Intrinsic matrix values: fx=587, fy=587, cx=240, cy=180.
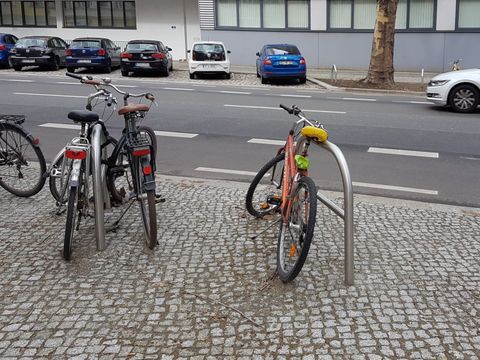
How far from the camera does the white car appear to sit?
554 inches

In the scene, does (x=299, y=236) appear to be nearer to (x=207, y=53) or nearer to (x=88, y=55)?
(x=207, y=53)

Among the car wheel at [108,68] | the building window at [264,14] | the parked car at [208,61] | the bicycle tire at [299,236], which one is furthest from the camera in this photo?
the building window at [264,14]

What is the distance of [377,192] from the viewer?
7.31 metres

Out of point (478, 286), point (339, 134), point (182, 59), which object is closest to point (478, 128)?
point (339, 134)

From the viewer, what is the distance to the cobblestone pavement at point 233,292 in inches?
141

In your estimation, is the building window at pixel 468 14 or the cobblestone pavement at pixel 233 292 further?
the building window at pixel 468 14

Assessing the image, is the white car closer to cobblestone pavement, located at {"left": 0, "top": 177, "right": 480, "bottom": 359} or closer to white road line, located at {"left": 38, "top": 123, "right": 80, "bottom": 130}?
white road line, located at {"left": 38, "top": 123, "right": 80, "bottom": 130}

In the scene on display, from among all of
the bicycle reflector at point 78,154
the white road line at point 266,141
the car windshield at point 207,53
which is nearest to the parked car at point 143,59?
the car windshield at point 207,53

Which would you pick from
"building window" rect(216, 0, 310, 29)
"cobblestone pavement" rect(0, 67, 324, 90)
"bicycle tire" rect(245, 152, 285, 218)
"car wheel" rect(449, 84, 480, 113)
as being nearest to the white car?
"car wheel" rect(449, 84, 480, 113)

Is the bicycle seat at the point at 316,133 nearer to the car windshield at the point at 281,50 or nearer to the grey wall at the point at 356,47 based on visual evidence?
the car windshield at the point at 281,50

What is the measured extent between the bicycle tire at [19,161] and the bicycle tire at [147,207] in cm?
190

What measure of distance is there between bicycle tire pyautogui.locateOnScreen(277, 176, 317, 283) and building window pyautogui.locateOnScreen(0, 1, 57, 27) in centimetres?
3380

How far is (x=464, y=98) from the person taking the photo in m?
14.2

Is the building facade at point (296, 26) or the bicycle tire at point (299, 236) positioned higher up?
the building facade at point (296, 26)
